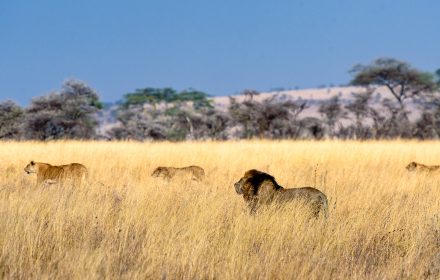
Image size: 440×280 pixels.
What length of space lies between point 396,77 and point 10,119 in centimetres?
2387

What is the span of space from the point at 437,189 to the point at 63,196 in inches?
220

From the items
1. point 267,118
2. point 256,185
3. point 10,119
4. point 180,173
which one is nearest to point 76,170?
point 180,173

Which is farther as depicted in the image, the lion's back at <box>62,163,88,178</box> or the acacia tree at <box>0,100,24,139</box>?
the acacia tree at <box>0,100,24,139</box>

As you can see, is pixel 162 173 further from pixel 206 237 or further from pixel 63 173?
pixel 206 237

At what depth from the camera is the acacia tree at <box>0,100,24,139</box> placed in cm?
3309

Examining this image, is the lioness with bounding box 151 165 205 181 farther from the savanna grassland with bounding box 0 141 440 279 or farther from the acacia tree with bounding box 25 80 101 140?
the acacia tree with bounding box 25 80 101 140

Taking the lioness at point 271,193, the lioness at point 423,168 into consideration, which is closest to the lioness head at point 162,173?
the lioness at point 271,193

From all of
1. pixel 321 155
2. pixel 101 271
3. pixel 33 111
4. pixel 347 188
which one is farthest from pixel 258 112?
pixel 101 271

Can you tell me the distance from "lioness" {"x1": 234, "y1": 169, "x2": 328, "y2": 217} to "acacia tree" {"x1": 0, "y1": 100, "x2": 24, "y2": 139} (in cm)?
2753

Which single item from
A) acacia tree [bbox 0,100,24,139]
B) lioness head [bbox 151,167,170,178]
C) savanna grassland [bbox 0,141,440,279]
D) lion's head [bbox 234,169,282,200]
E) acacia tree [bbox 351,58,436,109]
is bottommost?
savanna grassland [bbox 0,141,440,279]

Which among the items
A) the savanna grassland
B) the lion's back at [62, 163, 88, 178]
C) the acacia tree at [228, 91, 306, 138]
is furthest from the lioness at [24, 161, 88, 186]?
the acacia tree at [228, 91, 306, 138]

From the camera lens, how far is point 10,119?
3366cm

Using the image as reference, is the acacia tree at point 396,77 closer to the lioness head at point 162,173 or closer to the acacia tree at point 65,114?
the acacia tree at point 65,114

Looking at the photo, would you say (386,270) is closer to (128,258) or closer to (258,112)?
(128,258)
